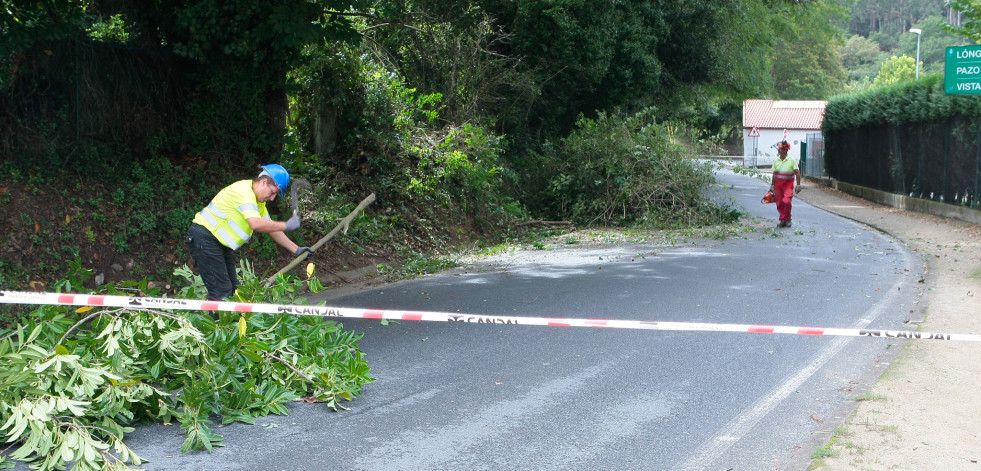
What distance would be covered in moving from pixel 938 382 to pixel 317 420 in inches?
174

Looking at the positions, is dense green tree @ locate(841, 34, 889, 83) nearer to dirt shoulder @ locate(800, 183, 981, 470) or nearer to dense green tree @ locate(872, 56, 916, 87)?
dense green tree @ locate(872, 56, 916, 87)

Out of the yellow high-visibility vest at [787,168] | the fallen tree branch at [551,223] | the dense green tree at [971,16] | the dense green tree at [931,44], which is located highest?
the dense green tree at [931,44]

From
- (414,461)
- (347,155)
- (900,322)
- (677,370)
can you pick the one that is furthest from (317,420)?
(347,155)

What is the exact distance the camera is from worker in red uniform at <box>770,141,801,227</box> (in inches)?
682

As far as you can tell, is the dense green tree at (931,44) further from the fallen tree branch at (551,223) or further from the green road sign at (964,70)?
the green road sign at (964,70)

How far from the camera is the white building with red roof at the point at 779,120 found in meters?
73.7

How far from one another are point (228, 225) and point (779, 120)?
247 feet

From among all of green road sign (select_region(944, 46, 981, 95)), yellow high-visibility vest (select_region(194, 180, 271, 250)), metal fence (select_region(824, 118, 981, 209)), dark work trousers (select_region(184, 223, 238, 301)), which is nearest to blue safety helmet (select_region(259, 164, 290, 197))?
yellow high-visibility vest (select_region(194, 180, 271, 250))

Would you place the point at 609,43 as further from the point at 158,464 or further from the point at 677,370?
the point at 158,464

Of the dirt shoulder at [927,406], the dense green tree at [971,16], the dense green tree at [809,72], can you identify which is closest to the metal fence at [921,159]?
the dense green tree at [971,16]

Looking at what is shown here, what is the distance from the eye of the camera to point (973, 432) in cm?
528

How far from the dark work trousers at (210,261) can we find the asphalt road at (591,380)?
1289 millimetres

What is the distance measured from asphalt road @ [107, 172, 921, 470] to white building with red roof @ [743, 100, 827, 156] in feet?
210

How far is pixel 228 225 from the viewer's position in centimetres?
721
